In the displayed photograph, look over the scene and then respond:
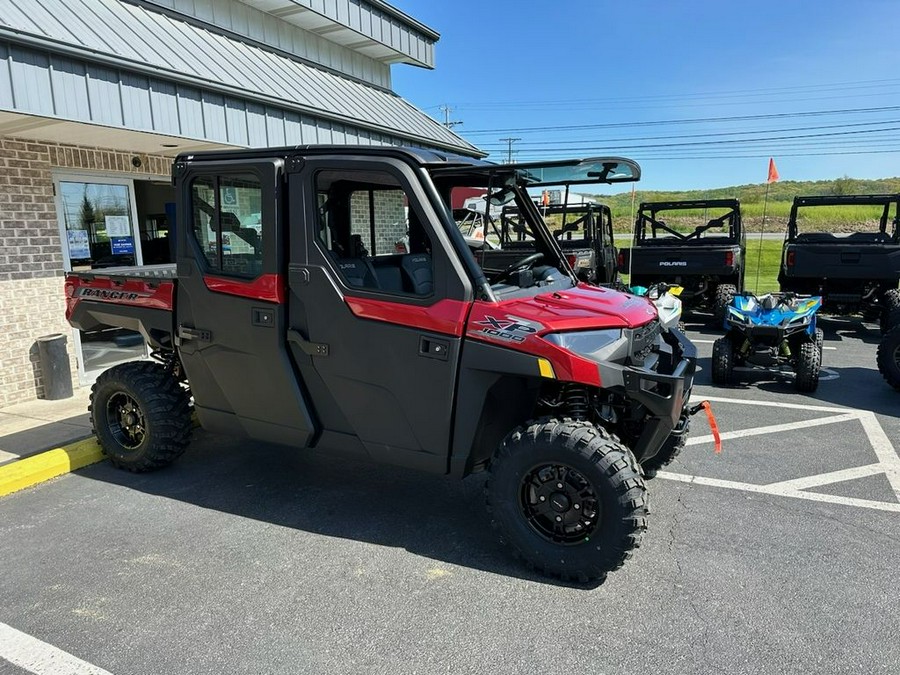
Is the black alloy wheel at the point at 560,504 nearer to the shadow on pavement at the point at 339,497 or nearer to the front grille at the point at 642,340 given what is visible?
the shadow on pavement at the point at 339,497

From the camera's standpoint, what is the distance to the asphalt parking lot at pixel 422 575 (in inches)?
105

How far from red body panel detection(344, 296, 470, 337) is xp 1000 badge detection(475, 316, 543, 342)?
0.13 metres

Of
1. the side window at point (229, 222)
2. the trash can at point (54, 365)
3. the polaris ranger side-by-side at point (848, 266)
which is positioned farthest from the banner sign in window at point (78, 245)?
the polaris ranger side-by-side at point (848, 266)

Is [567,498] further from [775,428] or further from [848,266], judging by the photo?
[848,266]

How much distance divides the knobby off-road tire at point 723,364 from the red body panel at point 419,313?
4926mm

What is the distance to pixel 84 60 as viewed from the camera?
16.6ft

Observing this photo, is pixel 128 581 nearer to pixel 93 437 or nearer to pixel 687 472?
pixel 93 437

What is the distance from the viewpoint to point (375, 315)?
3.46 m

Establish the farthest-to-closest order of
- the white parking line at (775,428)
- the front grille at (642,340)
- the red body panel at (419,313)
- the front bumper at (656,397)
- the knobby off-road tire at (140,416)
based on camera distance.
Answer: the white parking line at (775,428) < the knobby off-road tire at (140,416) < the front grille at (642,340) < the red body panel at (419,313) < the front bumper at (656,397)

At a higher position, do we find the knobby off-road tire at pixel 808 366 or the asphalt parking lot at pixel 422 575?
the knobby off-road tire at pixel 808 366

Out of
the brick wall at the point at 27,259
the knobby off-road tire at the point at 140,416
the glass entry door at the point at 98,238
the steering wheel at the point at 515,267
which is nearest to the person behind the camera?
the steering wheel at the point at 515,267

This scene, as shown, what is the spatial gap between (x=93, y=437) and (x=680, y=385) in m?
4.62

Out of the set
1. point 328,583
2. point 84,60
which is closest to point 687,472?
point 328,583

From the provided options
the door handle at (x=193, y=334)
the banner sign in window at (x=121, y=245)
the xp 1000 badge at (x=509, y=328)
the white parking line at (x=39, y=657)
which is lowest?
the white parking line at (x=39, y=657)
